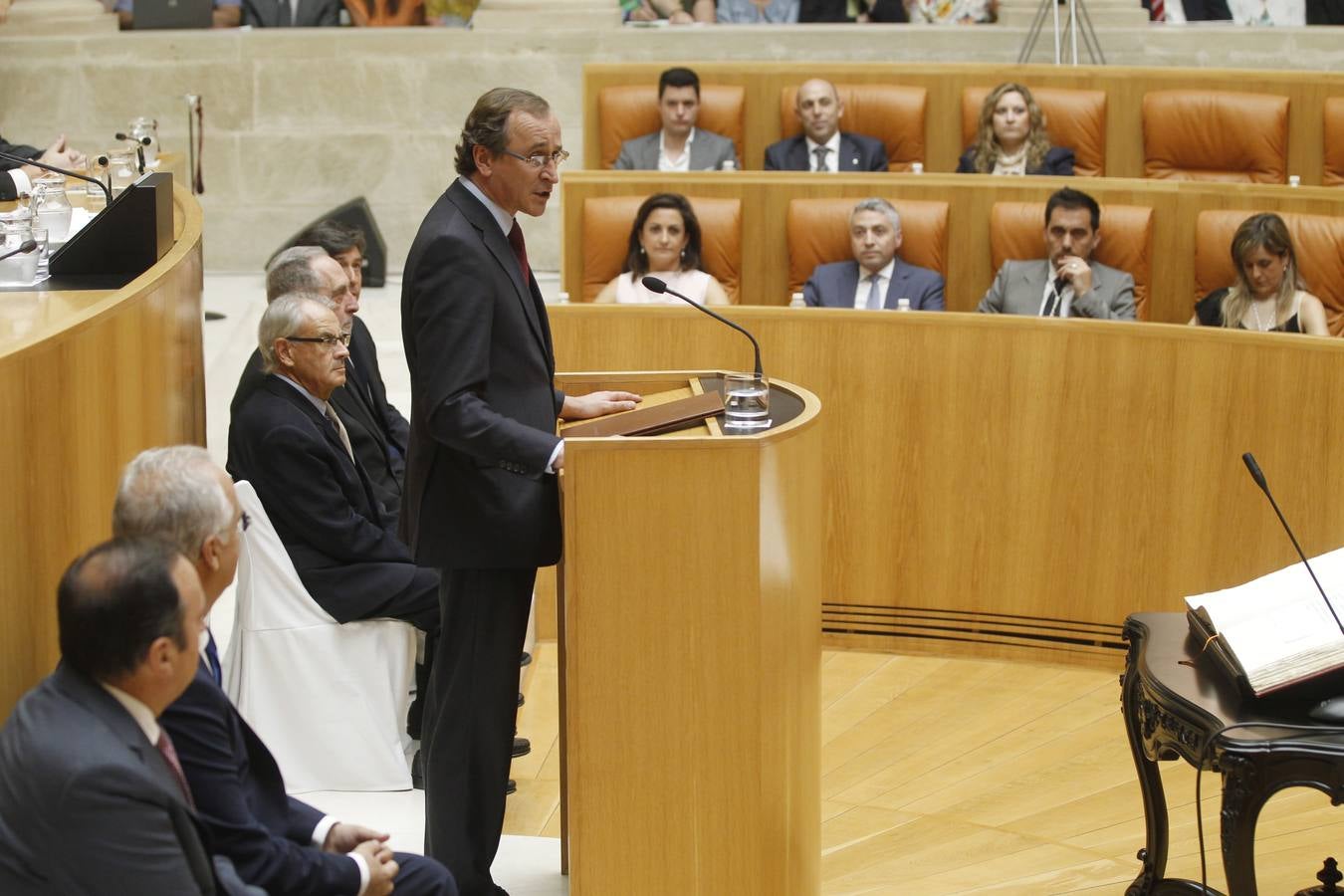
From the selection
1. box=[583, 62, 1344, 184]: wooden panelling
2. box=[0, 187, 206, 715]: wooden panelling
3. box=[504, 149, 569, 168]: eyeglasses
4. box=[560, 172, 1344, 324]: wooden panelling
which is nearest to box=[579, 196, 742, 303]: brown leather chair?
box=[560, 172, 1344, 324]: wooden panelling

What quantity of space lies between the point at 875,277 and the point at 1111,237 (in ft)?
2.18

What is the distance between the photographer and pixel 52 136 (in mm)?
7840

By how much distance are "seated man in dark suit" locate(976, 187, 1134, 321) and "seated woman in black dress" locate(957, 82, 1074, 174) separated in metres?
1.00

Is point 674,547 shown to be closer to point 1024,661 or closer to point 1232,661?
point 1232,661

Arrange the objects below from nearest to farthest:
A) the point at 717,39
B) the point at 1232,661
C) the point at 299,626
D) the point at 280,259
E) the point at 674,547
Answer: the point at 674,547 → the point at 1232,661 → the point at 299,626 → the point at 280,259 → the point at 717,39

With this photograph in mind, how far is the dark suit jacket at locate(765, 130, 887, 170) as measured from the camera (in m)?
5.95

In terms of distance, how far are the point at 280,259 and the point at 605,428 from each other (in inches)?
57.6

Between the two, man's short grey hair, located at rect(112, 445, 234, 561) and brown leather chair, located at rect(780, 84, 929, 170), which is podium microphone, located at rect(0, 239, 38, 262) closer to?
man's short grey hair, located at rect(112, 445, 234, 561)

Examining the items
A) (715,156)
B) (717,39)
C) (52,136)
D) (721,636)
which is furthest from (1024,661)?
(52,136)

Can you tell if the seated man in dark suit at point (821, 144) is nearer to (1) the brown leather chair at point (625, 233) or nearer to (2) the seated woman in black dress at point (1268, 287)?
(1) the brown leather chair at point (625, 233)

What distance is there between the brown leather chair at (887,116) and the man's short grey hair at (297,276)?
2.80 m

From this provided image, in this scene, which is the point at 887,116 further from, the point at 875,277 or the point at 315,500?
the point at 315,500

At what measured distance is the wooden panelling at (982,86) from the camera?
5.82 m

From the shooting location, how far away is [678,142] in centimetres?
598
